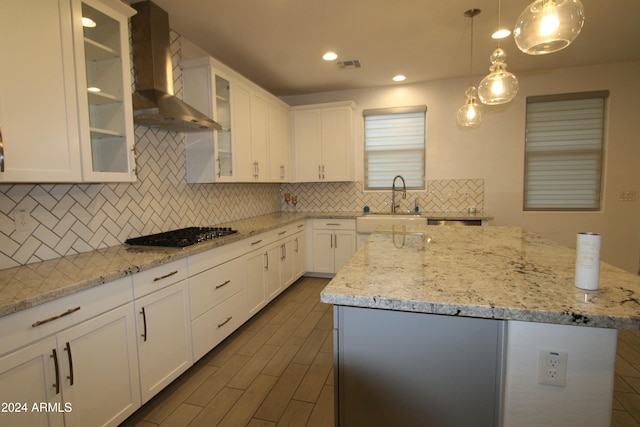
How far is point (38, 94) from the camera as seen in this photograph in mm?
1510

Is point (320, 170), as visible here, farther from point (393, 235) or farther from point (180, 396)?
point (180, 396)

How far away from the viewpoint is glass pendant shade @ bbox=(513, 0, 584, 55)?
123 cm

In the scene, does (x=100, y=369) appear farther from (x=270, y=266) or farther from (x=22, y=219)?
(x=270, y=266)

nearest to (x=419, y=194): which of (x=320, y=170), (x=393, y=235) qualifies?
(x=320, y=170)

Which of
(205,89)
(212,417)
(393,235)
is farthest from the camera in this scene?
(205,89)

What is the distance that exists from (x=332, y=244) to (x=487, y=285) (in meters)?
3.17

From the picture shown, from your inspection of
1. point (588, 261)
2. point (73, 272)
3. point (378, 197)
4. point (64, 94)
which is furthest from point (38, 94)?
point (378, 197)

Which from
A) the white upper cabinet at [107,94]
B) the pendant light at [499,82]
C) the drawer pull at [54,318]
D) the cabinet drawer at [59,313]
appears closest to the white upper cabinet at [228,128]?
the white upper cabinet at [107,94]

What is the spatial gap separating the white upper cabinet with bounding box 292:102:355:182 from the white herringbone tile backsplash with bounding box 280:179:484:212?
329mm

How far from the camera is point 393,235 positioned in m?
2.32

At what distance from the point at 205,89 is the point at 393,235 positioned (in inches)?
80.9

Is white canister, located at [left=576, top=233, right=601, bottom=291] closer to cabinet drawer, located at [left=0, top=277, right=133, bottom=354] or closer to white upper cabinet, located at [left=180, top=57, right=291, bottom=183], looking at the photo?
cabinet drawer, located at [left=0, top=277, right=133, bottom=354]

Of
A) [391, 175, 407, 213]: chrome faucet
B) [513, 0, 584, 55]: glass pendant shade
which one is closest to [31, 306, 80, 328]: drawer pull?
[513, 0, 584, 55]: glass pendant shade

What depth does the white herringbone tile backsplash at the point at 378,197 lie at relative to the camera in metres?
4.29
